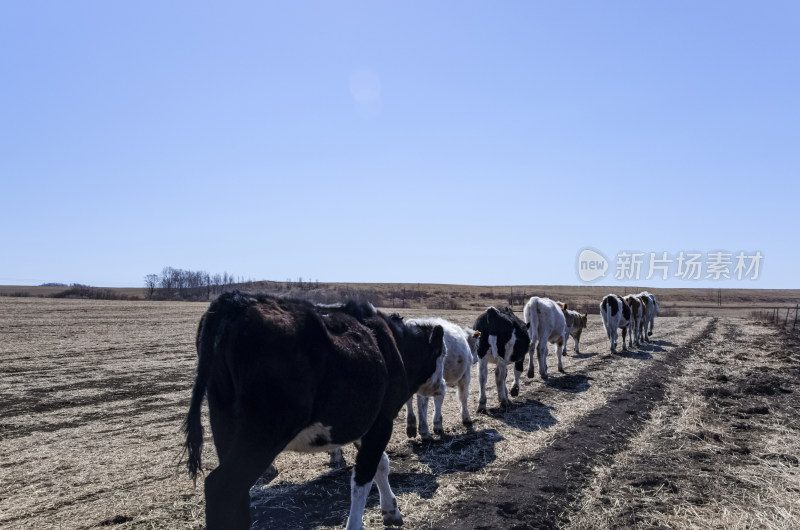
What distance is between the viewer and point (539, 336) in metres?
15.2

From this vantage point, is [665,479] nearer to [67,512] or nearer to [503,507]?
[503,507]

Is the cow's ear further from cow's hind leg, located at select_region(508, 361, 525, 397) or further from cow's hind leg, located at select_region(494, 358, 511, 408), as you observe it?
cow's hind leg, located at select_region(508, 361, 525, 397)

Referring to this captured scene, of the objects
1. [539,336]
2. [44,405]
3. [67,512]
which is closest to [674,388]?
[539,336]

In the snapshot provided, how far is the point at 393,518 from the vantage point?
532cm

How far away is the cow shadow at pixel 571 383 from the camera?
42.0ft

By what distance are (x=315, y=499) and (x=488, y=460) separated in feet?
8.49

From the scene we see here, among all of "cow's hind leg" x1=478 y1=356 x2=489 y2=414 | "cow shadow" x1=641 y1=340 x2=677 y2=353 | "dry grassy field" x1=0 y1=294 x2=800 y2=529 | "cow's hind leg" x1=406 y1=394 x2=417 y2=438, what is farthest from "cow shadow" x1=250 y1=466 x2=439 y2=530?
"cow shadow" x1=641 y1=340 x2=677 y2=353

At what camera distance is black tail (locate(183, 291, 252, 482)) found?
404 centimetres

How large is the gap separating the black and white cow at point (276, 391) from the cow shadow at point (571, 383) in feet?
29.8

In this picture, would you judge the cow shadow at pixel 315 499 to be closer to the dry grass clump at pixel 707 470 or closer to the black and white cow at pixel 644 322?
the dry grass clump at pixel 707 470

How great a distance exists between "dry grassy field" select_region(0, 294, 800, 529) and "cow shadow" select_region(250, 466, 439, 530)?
0.08ft

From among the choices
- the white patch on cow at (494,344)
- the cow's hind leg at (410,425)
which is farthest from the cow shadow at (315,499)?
the white patch on cow at (494,344)

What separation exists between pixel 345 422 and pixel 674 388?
11294 millimetres

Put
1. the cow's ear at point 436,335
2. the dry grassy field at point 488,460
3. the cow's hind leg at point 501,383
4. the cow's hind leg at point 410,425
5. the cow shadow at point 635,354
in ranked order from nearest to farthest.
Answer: the dry grassy field at point 488,460 < the cow's ear at point 436,335 < the cow's hind leg at point 410,425 < the cow's hind leg at point 501,383 < the cow shadow at point 635,354
